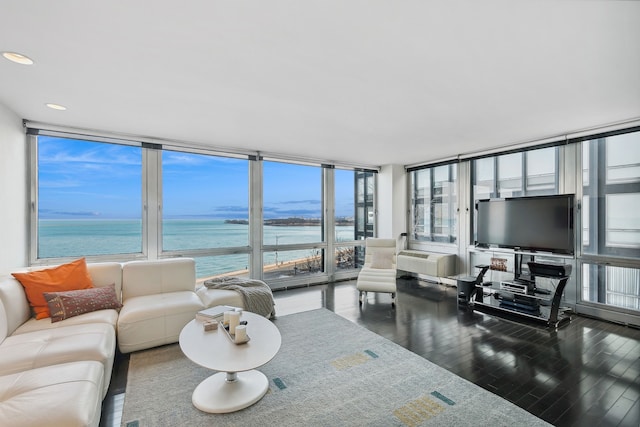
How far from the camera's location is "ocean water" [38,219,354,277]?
12.3 feet

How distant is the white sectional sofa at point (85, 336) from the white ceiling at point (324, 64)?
6.04 ft

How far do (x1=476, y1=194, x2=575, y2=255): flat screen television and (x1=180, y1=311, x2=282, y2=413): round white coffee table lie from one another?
3763 mm

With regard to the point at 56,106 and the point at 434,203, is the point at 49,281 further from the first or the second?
the point at 434,203

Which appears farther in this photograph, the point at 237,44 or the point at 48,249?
the point at 48,249

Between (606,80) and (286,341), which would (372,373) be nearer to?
(286,341)

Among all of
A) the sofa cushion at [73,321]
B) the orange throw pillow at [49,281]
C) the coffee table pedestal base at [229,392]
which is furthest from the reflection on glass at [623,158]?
the orange throw pillow at [49,281]

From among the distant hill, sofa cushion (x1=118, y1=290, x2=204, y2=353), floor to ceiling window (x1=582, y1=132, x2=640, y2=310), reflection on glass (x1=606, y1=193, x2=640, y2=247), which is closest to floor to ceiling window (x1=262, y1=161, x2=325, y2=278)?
the distant hill

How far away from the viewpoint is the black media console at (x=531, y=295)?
3.54 metres

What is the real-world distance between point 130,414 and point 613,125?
5720 mm

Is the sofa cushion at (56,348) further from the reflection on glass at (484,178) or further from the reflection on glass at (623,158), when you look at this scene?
the reflection on glass at (623,158)

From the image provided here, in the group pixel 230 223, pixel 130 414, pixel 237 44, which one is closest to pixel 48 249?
pixel 230 223

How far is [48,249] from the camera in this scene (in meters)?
3.64

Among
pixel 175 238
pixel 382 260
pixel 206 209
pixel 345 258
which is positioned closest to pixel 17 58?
pixel 175 238

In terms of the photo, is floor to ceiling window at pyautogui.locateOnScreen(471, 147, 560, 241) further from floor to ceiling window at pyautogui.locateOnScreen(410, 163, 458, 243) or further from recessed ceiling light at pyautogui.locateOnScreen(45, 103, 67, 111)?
recessed ceiling light at pyautogui.locateOnScreen(45, 103, 67, 111)
